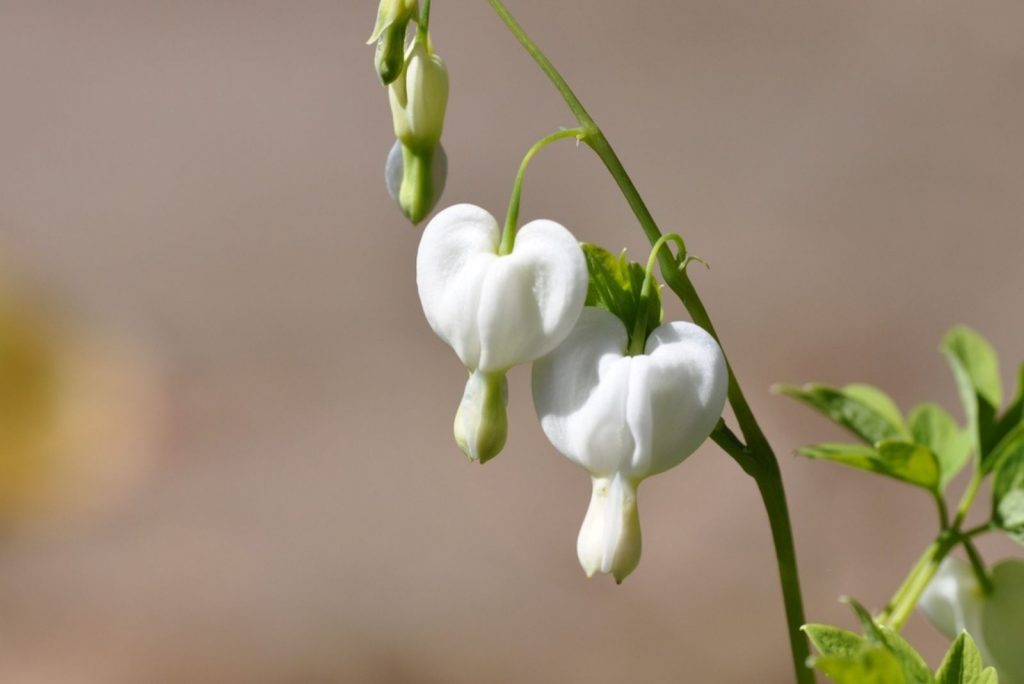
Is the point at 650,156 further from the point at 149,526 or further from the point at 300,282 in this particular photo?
the point at 149,526

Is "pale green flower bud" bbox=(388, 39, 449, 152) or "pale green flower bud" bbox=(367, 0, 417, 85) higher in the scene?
"pale green flower bud" bbox=(367, 0, 417, 85)

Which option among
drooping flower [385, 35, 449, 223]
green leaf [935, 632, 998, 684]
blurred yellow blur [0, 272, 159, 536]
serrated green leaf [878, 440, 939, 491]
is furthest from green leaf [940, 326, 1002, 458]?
blurred yellow blur [0, 272, 159, 536]

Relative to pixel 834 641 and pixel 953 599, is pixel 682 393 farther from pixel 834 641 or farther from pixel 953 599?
pixel 953 599

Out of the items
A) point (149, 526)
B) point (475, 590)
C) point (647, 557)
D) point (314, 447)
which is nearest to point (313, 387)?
point (314, 447)

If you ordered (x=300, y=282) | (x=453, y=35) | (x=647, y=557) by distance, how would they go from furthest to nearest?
(x=453, y=35) < (x=300, y=282) < (x=647, y=557)

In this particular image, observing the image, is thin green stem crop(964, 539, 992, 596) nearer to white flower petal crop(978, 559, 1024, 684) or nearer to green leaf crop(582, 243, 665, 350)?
white flower petal crop(978, 559, 1024, 684)

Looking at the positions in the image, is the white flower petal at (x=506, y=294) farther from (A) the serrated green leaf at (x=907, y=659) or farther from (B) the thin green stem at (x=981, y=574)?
(B) the thin green stem at (x=981, y=574)

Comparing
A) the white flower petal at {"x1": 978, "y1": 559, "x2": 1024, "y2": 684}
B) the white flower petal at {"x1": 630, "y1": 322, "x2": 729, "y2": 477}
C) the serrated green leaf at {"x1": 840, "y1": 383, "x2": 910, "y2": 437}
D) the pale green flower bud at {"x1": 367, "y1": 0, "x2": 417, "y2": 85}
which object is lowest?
the white flower petal at {"x1": 978, "y1": 559, "x2": 1024, "y2": 684}

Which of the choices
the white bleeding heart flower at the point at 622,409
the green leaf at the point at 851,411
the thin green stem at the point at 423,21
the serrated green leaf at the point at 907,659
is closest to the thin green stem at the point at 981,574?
the green leaf at the point at 851,411
